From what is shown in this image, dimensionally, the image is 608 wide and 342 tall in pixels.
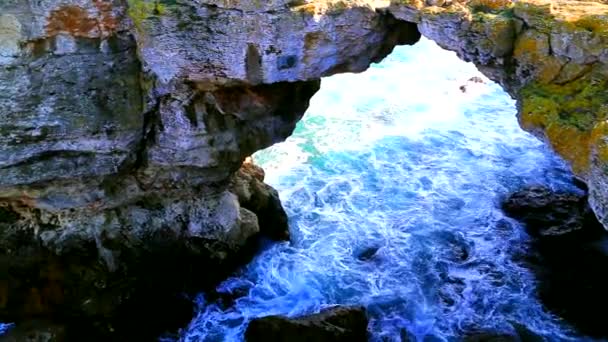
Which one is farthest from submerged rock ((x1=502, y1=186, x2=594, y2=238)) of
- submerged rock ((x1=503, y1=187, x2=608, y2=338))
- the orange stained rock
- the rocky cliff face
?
the orange stained rock

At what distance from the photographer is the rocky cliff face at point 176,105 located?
8.58 meters

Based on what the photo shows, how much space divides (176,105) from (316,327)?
4989mm

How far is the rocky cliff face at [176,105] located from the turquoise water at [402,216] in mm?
1718

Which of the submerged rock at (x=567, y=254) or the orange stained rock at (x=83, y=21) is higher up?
the orange stained rock at (x=83, y=21)

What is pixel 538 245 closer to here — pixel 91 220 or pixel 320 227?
pixel 320 227

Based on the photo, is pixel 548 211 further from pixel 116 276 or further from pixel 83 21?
pixel 83 21

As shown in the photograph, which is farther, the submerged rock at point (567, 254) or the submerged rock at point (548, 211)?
the submerged rock at point (548, 211)

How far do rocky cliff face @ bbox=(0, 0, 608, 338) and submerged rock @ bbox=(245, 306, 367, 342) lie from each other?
7.98 feet

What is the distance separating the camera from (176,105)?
1130 cm

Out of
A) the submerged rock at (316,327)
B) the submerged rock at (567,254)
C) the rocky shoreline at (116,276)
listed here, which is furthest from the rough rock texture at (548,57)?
the rocky shoreline at (116,276)

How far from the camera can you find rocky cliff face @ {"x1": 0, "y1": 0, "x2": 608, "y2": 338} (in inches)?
338

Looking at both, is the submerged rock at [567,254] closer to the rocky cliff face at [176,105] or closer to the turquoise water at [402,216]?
the turquoise water at [402,216]

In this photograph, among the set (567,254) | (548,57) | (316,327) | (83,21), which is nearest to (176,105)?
(83,21)

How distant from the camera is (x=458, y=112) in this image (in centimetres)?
2203
